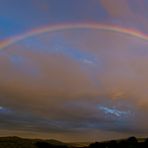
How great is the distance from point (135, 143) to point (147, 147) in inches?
239

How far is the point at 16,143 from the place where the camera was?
490ft

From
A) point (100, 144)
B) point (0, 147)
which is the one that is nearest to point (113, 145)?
A: point (100, 144)

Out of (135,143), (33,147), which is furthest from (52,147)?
(135,143)

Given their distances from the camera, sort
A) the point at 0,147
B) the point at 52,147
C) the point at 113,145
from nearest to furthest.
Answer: the point at 0,147 → the point at 113,145 → the point at 52,147

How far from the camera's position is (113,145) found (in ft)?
435

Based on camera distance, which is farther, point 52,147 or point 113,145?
point 52,147

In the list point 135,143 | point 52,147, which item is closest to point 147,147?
point 135,143

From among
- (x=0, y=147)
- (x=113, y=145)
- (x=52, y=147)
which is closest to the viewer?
(x=0, y=147)

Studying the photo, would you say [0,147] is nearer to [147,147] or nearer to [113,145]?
[113,145]

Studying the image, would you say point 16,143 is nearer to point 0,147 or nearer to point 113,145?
point 0,147

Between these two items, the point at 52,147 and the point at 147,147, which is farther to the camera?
the point at 52,147

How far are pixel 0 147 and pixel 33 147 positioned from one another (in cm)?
1889

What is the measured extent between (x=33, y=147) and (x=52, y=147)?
7.53m

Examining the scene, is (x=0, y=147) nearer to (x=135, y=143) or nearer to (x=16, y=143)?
(x=16, y=143)
